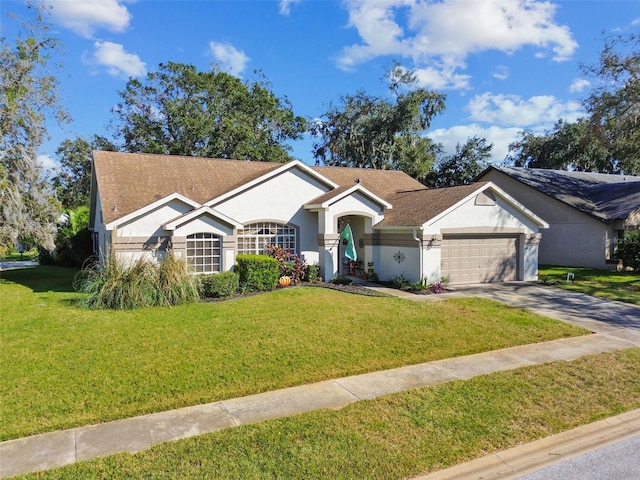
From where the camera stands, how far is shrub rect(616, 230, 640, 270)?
826 inches

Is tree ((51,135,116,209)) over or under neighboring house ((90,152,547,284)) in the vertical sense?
over

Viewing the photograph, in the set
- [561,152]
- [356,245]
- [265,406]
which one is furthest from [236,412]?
[561,152]

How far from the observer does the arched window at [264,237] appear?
706 inches

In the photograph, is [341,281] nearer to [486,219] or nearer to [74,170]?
[486,219]

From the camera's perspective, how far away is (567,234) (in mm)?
24984

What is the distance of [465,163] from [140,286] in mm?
33121

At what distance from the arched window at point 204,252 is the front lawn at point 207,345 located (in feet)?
11.1

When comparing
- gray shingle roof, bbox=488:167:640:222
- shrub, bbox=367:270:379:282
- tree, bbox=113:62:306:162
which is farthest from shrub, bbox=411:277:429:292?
tree, bbox=113:62:306:162

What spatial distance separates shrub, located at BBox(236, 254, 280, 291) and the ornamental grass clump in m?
2.24

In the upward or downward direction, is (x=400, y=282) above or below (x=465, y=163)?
below

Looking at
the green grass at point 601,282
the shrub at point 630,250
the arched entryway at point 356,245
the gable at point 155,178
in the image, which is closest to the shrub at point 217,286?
the gable at point 155,178

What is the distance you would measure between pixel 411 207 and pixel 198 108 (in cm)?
2240

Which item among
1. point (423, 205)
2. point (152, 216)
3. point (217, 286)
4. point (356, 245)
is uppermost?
point (423, 205)

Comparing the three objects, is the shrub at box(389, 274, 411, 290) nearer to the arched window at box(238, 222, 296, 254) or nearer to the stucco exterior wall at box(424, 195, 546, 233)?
the stucco exterior wall at box(424, 195, 546, 233)
